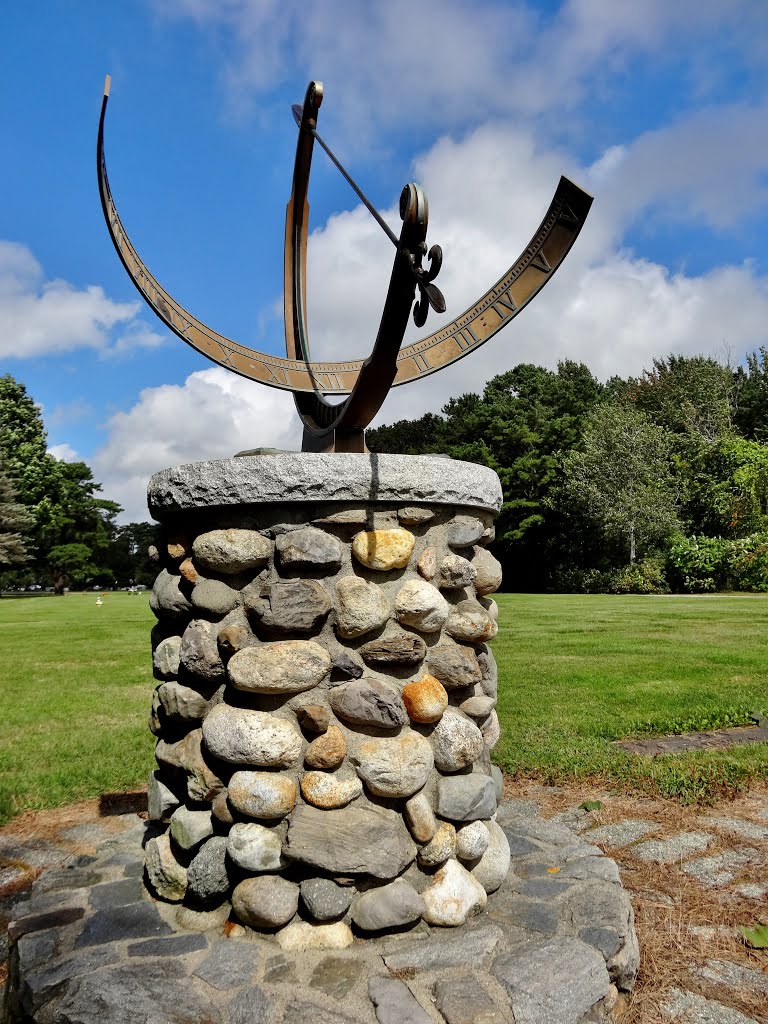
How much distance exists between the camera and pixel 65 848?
3734mm

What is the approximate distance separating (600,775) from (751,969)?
1978mm

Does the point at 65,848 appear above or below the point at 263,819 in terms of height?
below

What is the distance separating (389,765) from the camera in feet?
8.36

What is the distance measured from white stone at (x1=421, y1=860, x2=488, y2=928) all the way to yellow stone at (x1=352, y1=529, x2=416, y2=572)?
111 cm

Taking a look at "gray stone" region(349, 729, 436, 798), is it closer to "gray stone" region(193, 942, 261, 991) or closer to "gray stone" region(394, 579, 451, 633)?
"gray stone" region(394, 579, 451, 633)

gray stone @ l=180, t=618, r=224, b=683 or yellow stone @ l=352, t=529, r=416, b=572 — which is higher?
yellow stone @ l=352, t=529, r=416, b=572

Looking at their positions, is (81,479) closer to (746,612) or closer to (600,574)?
(600,574)

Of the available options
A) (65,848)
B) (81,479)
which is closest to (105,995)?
(65,848)

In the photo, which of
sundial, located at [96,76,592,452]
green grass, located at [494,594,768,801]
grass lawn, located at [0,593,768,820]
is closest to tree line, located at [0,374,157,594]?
grass lawn, located at [0,593,768,820]

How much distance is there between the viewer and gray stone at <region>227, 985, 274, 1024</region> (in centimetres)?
198

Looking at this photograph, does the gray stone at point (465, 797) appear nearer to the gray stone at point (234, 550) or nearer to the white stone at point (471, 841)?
the white stone at point (471, 841)

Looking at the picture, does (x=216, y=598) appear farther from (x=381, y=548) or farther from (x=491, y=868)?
(x=491, y=868)

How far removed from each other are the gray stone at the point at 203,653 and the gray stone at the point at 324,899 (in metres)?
0.79

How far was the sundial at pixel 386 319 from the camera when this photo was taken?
2375mm
